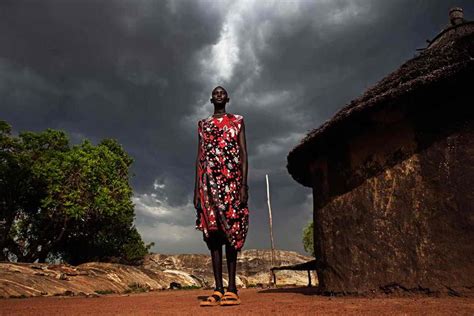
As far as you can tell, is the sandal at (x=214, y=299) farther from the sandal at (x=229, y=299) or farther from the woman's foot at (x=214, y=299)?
the sandal at (x=229, y=299)

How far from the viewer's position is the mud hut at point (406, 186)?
3.79 m

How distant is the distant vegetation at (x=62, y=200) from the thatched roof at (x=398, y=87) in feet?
51.4

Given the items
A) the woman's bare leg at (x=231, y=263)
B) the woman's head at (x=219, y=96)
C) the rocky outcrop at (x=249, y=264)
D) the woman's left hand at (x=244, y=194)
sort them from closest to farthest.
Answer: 1. the woman's bare leg at (x=231, y=263)
2. the woman's left hand at (x=244, y=194)
3. the woman's head at (x=219, y=96)
4. the rocky outcrop at (x=249, y=264)

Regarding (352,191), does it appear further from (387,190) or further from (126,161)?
(126,161)

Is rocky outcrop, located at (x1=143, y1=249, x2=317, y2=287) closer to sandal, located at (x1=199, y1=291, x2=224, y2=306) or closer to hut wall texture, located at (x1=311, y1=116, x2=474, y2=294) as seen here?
hut wall texture, located at (x1=311, y1=116, x2=474, y2=294)

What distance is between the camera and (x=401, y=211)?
4.24 m

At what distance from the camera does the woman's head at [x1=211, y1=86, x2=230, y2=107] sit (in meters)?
4.32

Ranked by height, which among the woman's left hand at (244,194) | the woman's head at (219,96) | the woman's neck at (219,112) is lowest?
the woman's left hand at (244,194)

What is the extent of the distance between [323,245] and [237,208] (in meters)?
1.87

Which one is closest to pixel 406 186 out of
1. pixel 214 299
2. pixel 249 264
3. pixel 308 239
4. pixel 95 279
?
pixel 214 299

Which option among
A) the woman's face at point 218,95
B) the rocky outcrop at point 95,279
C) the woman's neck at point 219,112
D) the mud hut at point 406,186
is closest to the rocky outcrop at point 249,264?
the rocky outcrop at point 95,279

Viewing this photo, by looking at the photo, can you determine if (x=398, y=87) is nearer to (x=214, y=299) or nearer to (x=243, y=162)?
(x=243, y=162)

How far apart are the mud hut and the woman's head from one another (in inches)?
62.1

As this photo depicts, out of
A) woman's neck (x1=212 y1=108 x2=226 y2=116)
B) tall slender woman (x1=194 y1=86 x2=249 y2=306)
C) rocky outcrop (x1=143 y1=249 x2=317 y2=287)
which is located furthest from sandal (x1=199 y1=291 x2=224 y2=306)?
rocky outcrop (x1=143 y1=249 x2=317 y2=287)
